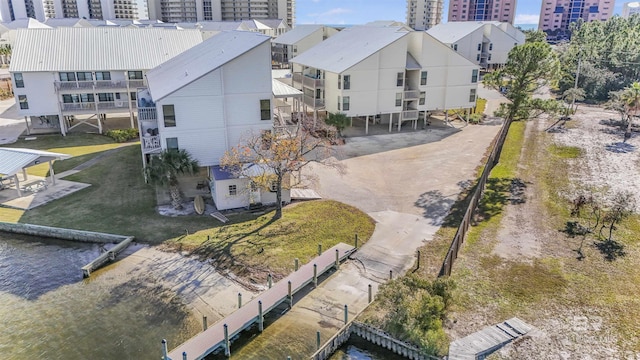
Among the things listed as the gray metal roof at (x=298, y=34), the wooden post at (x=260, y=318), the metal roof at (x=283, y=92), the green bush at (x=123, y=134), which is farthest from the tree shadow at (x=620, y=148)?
the gray metal roof at (x=298, y=34)

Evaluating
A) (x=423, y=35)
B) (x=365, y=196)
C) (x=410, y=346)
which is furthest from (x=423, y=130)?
(x=410, y=346)

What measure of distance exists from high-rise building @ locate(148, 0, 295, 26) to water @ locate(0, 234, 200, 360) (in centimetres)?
13860

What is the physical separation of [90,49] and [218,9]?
109 meters

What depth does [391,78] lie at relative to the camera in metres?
45.8

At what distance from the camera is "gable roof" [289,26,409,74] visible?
45.2 meters

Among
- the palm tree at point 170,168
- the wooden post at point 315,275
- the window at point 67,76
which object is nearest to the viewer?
the wooden post at point 315,275

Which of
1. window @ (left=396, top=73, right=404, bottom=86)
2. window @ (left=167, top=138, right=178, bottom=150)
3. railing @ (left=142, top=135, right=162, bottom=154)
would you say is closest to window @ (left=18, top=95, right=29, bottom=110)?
railing @ (left=142, top=135, right=162, bottom=154)

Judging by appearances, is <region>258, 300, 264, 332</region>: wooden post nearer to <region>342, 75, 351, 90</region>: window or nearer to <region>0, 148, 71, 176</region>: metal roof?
<region>0, 148, 71, 176</region>: metal roof

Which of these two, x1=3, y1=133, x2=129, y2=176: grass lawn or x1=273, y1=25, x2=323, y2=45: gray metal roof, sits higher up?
x1=273, y1=25, x2=323, y2=45: gray metal roof

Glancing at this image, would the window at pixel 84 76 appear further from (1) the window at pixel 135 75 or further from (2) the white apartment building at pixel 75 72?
(1) the window at pixel 135 75

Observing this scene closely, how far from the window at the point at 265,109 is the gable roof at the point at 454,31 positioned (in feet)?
172

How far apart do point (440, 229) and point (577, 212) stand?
366 inches

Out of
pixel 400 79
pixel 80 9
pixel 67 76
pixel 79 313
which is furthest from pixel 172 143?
pixel 80 9

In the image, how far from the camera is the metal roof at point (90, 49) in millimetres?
44188
